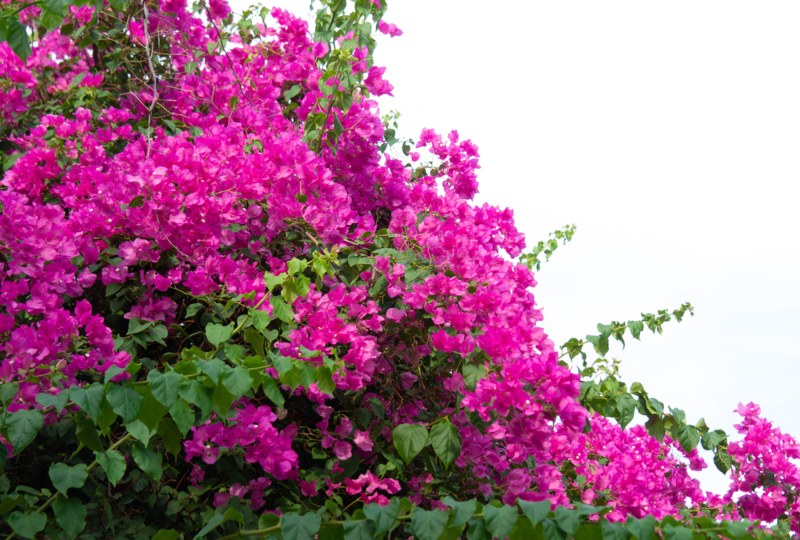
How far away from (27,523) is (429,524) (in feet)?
3.66

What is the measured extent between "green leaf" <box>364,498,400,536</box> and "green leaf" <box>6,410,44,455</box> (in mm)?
861

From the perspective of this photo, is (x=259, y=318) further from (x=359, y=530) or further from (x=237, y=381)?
(x=359, y=530)

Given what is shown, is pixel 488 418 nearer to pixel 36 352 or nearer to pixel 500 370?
pixel 500 370

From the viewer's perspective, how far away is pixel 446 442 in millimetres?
2846

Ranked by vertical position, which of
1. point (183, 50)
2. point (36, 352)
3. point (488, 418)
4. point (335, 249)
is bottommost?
point (36, 352)

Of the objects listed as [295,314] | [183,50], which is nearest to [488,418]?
[295,314]

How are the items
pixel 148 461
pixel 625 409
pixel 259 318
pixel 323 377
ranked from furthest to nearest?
1. pixel 625 409
2. pixel 259 318
3. pixel 148 461
4. pixel 323 377

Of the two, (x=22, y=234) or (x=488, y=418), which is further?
(x=22, y=234)

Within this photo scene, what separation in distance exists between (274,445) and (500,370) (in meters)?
0.80

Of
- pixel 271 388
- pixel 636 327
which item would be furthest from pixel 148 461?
pixel 636 327

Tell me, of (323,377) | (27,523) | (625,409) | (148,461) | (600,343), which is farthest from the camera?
(600,343)

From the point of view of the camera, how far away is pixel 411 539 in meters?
3.05

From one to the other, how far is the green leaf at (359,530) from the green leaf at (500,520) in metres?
0.29

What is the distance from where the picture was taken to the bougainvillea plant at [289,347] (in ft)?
7.61
